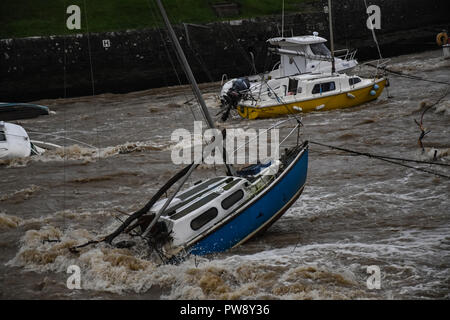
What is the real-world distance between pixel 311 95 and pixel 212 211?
56.4ft

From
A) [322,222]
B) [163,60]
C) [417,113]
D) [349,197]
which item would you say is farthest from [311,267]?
[163,60]

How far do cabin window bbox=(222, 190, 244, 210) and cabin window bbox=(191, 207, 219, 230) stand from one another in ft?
0.90

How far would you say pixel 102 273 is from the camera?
10.8 metres

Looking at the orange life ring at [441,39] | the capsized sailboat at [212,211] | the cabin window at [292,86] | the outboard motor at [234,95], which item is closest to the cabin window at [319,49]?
the cabin window at [292,86]

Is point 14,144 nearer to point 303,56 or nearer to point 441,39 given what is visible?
point 303,56

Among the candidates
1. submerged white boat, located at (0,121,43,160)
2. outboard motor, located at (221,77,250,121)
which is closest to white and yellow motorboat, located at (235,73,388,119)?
outboard motor, located at (221,77,250,121)

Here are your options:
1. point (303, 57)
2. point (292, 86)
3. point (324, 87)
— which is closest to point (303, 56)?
point (303, 57)

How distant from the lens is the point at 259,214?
39.7 ft

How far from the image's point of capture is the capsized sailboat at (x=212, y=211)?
36.5ft

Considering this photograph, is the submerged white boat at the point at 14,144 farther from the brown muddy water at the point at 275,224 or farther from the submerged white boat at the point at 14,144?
the brown muddy water at the point at 275,224

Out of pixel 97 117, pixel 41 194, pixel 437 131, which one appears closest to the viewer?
pixel 41 194
